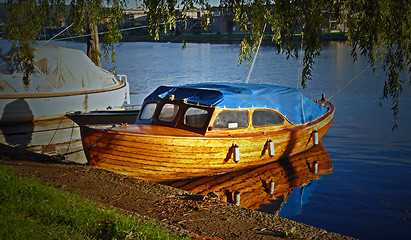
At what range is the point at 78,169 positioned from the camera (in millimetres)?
10766

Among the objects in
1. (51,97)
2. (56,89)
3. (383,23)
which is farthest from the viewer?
(56,89)

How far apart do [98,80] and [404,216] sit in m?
16.4

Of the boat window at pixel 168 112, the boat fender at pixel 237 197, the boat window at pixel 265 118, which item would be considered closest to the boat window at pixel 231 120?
the boat window at pixel 265 118

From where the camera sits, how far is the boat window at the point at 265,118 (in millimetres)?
13609

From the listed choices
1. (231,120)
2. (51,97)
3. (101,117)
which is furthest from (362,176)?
(51,97)

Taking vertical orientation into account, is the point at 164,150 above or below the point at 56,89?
below

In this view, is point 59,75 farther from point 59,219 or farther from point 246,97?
point 59,219

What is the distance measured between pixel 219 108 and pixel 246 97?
1.14m

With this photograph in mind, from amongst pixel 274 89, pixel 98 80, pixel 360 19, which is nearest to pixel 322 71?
pixel 98 80

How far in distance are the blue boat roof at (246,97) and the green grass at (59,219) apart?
19.9 ft

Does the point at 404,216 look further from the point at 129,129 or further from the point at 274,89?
the point at 129,129

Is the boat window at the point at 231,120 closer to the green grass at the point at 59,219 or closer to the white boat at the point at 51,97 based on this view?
the green grass at the point at 59,219

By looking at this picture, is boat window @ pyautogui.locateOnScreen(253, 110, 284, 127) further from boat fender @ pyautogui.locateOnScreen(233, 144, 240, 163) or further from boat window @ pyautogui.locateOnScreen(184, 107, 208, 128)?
boat window @ pyautogui.locateOnScreen(184, 107, 208, 128)

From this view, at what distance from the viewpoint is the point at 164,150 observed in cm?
1191
